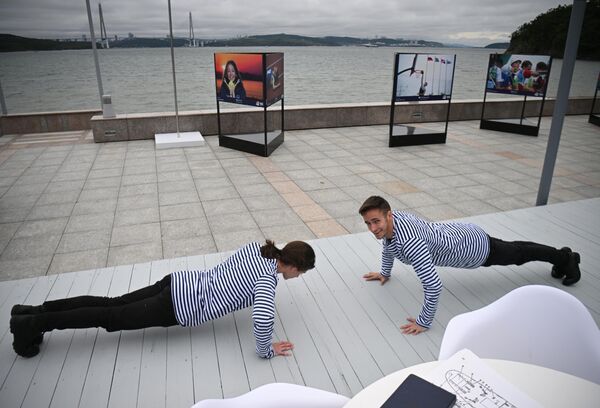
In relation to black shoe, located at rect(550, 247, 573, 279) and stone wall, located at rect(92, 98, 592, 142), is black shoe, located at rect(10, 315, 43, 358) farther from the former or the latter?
stone wall, located at rect(92, 98, 592, 142)

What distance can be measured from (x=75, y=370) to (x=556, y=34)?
50160 mm

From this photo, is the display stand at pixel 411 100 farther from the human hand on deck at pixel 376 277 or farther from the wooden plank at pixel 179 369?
the wooden plank at pixel 179 369

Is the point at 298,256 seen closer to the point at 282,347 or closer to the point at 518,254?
the point at 282,347

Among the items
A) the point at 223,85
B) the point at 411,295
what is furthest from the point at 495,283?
the point at 223,85

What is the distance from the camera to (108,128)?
9.86 meters

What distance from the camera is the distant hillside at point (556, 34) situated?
36.6m

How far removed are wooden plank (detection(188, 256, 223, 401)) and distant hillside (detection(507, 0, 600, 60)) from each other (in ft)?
119

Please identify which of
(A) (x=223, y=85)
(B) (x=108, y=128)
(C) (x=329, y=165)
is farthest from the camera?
(B) (x=108, y=128)

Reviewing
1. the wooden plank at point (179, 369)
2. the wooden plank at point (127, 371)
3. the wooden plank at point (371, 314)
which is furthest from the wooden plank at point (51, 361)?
the wooden plank at point (371, 314)

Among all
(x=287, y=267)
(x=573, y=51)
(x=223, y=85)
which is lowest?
(x=287, y=267)

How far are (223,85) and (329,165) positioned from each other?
3036mm

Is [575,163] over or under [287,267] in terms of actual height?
under

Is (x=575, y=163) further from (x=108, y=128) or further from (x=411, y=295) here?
(x=108, y=128)

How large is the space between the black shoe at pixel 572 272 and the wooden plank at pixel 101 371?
3917 mm
